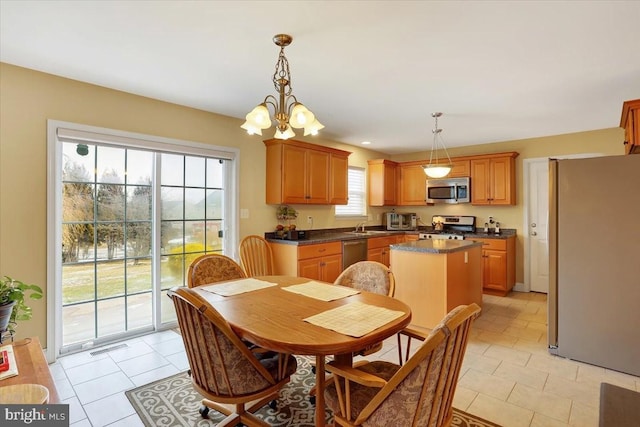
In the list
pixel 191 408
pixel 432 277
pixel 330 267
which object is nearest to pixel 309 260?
pixel 330 267

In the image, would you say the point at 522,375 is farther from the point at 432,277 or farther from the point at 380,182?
the point at 380,182

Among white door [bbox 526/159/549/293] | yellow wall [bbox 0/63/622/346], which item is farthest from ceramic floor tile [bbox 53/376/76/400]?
white door [bbox 526/159/549/293]

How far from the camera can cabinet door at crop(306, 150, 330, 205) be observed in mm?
4441

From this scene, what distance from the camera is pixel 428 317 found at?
3.32 metres

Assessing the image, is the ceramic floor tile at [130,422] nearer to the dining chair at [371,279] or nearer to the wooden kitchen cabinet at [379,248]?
the dining chair at [371,279]

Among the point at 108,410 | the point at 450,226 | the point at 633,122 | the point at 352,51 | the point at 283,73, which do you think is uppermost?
the point at 352,51

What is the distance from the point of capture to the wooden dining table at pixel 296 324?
1330mm

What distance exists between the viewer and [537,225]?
4980 millimetres

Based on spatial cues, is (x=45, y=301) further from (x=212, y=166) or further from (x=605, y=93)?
(x=605, y=93)

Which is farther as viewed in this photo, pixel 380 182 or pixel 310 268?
pixel 380 182

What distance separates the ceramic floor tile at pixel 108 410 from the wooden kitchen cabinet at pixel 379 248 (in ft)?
11.5

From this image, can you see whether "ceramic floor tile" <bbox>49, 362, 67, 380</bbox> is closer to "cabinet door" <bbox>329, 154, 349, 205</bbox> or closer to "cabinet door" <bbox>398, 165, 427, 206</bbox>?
"cabinet door" <bbox>329, 154, 349, 205</bbox>

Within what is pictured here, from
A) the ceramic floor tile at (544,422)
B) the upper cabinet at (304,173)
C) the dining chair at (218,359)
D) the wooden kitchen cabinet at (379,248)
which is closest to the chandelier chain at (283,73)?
the dining chair at (218,359)

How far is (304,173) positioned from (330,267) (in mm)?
1320
